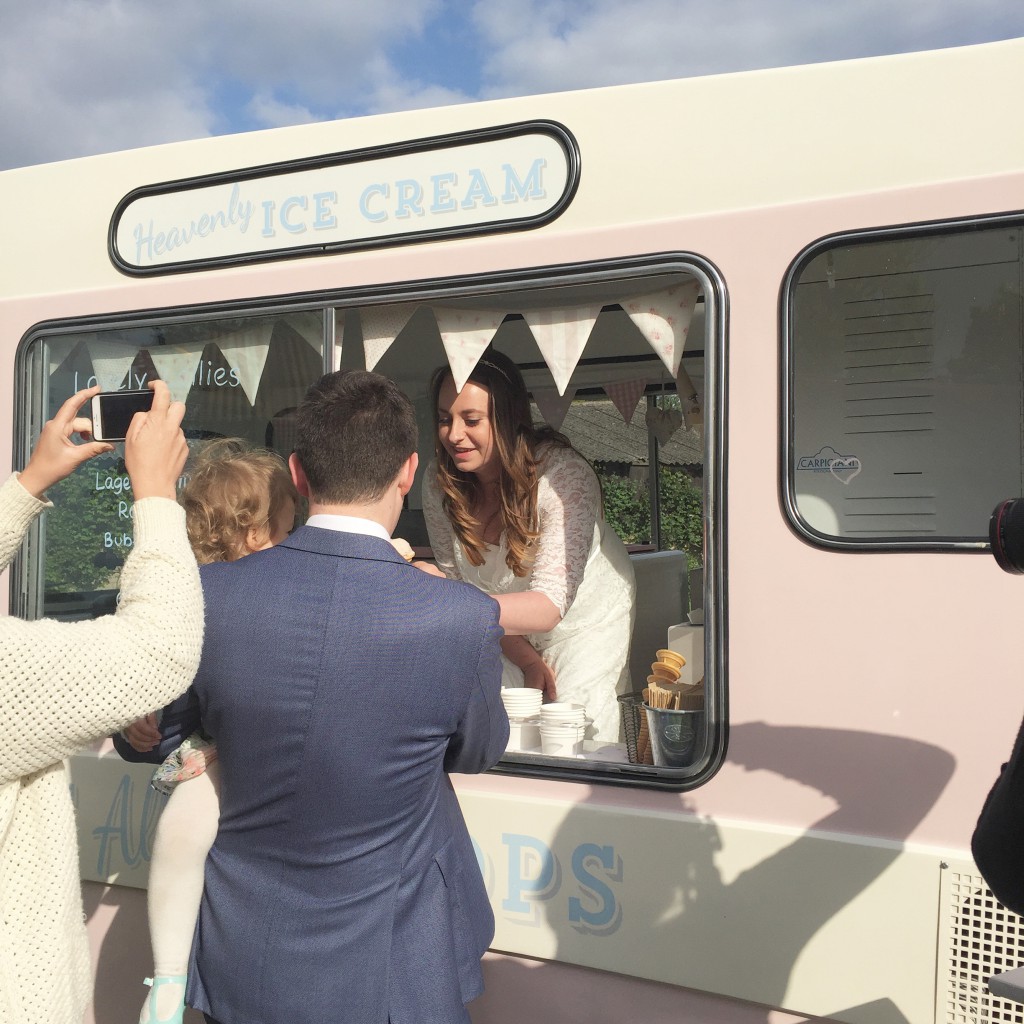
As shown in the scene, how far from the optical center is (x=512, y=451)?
3273mm

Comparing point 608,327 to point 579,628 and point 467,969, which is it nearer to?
point 579,628

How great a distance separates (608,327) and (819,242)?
6.63 feet

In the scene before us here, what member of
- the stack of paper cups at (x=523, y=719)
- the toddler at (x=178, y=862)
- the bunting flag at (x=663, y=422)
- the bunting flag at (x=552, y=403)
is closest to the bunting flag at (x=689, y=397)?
the bunting flag at (x=552, y=403)

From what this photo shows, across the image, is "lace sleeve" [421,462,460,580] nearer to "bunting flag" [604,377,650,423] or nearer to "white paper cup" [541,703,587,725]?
"white paper cup" [541,703,587,725]

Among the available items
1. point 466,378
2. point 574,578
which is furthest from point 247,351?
point 574,578

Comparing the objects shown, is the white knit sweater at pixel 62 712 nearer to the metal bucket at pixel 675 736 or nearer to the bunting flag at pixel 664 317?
the metal bucket at pixel 675 736

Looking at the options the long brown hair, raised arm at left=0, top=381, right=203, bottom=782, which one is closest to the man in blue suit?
raised arm at left=0, top=381, right=203, bottom=782

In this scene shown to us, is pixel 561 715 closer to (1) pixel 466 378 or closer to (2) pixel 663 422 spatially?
(1) pixel 466 378

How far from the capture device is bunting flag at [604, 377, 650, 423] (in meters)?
5.00

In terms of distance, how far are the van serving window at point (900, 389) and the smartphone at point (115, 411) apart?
1.40 meters

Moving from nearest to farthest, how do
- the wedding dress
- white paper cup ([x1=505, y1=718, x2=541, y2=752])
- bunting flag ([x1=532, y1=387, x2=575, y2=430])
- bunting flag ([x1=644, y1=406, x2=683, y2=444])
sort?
white paper cup ([x1=505, y1=718, x2=541, y2=752]) → the wedding dress → bunting flag ([x1=532, y1=387, x2=575, y2=430]) → bunting flag ([x1=644, y1=406, x2=683, y2=444])

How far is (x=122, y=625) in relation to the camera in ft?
4.97

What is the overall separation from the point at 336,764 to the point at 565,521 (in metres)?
1.57

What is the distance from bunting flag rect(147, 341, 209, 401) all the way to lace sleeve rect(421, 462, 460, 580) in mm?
859
